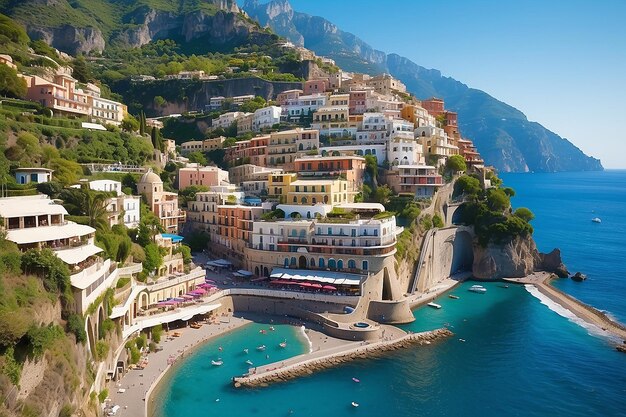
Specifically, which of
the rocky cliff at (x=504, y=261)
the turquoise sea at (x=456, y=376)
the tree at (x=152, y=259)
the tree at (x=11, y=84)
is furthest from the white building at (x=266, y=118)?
the turquoise sea at (x=456, y=376)

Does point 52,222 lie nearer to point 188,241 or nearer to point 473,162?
point 188,241

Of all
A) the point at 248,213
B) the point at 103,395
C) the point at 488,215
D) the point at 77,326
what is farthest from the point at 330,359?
the point at 488,215

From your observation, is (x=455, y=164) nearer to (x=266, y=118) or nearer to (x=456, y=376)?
(x=266, y=118)

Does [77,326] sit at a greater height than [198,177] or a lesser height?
lesser

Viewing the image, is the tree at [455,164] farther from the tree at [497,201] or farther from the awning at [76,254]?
the awning at [76,254]

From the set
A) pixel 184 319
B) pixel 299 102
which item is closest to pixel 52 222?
pixel 184 319

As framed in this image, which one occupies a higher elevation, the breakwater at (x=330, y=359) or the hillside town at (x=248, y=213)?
the hillside town at (x=248, y=213)
